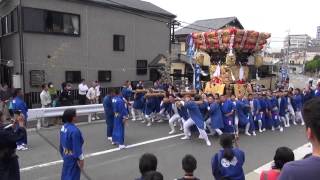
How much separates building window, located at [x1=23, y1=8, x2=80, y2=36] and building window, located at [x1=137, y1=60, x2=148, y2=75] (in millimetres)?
5453

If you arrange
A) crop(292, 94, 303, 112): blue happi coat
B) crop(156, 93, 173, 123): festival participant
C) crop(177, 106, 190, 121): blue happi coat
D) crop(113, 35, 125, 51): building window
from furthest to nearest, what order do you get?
crop(113, 35, 125, 51): building window
crop(292, 94, 303, 112): blue happi coat
crop(156, 93, 173, 123): festival participant
crop(177, 106, 190, 121): blue happi coat

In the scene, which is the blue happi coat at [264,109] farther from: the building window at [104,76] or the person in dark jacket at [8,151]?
the building window at [104,76]

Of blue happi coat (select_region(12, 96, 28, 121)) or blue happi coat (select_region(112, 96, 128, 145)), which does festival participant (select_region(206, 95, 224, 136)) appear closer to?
blue happi coat (select_region(112, 96, 128, 145))

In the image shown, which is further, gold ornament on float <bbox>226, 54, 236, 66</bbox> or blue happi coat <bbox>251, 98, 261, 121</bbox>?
gold ornament on float <bbox>226, 54, 236, 66</bbox>

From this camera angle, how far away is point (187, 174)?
4223 mm

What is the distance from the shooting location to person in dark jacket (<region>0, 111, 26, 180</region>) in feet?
16.1

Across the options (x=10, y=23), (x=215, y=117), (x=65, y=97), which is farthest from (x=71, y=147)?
(x=10, y=23)

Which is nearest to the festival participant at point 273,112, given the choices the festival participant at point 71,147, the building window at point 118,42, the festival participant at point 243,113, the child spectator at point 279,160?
the festival participant at point 243,113

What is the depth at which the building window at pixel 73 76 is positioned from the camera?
19.4m

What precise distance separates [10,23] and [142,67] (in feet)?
29.8

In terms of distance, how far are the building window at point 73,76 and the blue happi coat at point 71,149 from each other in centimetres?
1416

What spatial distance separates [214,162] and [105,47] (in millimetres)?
17582

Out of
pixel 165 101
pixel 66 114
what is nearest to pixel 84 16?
pixel 165 101

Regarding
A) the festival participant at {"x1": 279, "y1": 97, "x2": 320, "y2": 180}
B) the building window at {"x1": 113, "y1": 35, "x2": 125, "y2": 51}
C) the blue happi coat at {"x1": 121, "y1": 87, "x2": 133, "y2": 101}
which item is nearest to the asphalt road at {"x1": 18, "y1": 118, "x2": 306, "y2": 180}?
the blue happi coat at {"x1": 121, "y1": 87, "x2": 133, "y2": 101}
